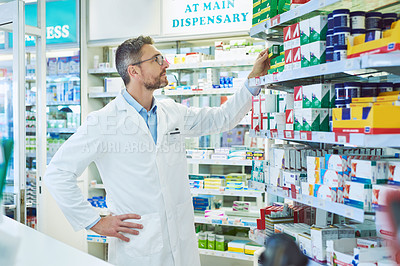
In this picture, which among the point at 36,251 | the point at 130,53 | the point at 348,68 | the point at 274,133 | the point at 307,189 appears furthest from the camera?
the point at 130,53

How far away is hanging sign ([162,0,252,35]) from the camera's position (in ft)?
15.5

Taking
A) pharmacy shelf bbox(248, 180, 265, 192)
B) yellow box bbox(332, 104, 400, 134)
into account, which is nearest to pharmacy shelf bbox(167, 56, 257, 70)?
pharmacy shelf bbox(248, 180, 265, 192)

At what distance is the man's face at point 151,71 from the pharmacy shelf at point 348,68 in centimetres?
67

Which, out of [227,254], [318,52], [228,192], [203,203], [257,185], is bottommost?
[227,254]

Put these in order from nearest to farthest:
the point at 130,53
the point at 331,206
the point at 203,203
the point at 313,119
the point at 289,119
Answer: the point at 331,206
the point at 313,119
the point at 289,119
the point at 130,53
the point at 203,203

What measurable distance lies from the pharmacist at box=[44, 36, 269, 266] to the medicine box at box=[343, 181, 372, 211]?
43.4 inches

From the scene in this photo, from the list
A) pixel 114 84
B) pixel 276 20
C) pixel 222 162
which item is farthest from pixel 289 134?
pixel 114 84

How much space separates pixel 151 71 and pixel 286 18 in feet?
3.50

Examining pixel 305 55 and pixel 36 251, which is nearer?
pixel 36 251

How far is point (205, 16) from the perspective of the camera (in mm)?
4922

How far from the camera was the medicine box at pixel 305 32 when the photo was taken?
82.5 inches

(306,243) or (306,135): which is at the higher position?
(306,135)

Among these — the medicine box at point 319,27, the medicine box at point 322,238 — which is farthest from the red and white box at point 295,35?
the medicine box at point 322,238

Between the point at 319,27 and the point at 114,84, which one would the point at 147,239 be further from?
the point at 114,84
